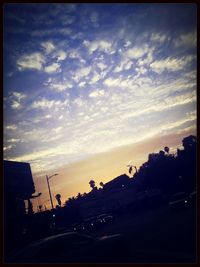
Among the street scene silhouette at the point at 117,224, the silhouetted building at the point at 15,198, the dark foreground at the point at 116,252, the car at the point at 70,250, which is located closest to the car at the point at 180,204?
the street scene silhouette at the point at 117,224

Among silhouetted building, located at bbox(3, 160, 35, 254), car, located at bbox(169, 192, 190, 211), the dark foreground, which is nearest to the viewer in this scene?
the dark foreground

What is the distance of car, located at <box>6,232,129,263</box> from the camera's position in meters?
7.84

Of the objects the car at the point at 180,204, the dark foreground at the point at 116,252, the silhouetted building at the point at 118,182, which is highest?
the silhouetted building at the point at 118,182

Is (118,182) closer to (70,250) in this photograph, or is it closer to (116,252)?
(116,252)

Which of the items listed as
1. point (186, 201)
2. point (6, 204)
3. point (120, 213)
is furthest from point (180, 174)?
point (6, 204)

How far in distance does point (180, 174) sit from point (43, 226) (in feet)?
97.3

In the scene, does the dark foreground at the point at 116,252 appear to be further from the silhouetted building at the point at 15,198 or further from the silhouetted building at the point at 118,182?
the silhouetted building at the point at 118,182

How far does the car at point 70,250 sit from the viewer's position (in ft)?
25.7

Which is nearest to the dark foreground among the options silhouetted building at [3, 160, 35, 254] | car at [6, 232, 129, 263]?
car at [6, 232, 129, 263]

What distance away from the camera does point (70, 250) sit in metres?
8.34

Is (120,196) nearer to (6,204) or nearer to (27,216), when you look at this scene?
(27,216)

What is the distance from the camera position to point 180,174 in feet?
157

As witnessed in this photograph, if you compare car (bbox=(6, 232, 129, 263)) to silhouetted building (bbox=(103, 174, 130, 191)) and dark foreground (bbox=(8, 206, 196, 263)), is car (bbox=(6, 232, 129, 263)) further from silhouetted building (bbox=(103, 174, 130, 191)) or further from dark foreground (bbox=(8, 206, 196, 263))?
silhouetted building (bbox=(103, 174, 130, 191))

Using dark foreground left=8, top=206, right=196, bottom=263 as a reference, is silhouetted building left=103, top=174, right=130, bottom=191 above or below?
above
